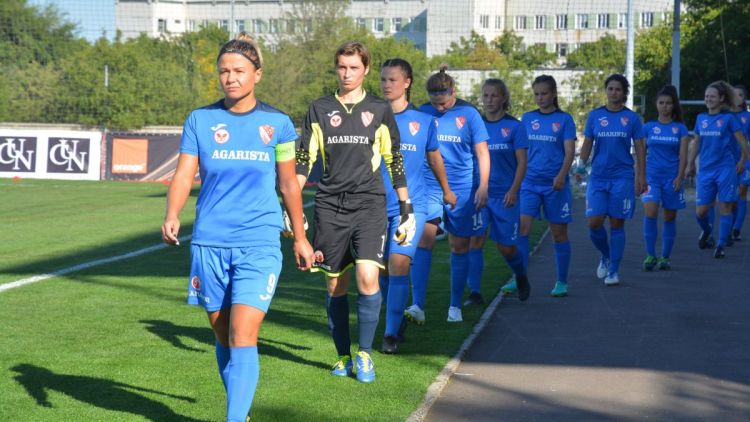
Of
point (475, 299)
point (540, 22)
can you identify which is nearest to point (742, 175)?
point (475, 299)

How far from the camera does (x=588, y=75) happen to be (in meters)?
46.6

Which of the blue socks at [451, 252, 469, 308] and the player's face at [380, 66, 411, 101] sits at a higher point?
the player's face at [380, 66, 411, 101]

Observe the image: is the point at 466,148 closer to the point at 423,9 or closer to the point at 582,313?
the point at 582,313

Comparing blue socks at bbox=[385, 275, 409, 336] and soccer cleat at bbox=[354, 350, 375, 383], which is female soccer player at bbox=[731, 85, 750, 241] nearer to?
blue socks at bbox=[385, 275, 409, 336]

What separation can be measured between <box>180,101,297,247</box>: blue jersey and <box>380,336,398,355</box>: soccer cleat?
2.49m

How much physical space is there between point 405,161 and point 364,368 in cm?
162

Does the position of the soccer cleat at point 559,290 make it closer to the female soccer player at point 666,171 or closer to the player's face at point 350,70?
the female soccer player at point 666,171

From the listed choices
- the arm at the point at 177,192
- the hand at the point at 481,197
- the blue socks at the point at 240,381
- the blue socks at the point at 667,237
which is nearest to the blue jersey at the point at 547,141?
the hand at the point at 481,197

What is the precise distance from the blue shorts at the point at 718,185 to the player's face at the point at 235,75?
10278mm

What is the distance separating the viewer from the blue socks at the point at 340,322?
7.07 metres

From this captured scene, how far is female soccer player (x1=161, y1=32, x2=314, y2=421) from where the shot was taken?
5.25 metres

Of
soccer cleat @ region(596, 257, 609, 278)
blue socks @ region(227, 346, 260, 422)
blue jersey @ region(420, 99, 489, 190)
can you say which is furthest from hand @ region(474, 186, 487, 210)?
blue socks @ region(227, 346, 260, 422)

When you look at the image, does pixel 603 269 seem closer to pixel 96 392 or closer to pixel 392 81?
pixel 392 81

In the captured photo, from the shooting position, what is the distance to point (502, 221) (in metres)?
9.67
